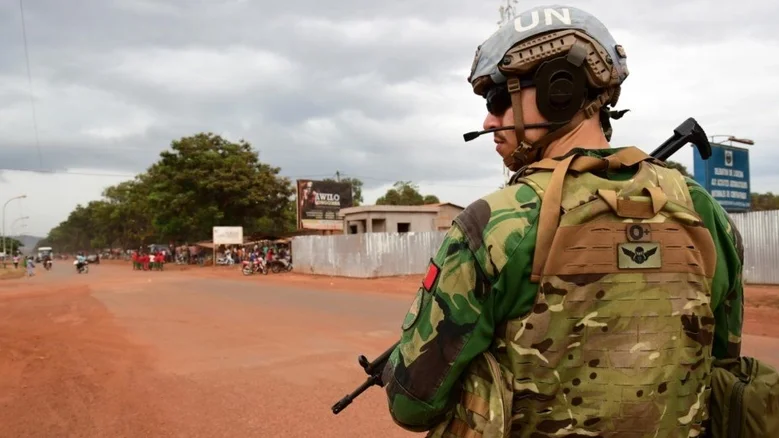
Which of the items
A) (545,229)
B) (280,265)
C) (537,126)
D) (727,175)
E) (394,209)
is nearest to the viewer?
(545,229)

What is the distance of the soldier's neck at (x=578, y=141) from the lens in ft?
4.65

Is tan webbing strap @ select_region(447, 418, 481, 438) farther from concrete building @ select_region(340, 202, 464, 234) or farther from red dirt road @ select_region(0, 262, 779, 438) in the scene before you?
concrete building @ select_region(340, 202, 464, 234)

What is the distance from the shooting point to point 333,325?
9.25 meters

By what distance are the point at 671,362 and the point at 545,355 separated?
0.29 meters

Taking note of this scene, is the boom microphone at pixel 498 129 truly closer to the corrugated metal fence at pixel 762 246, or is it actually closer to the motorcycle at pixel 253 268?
the corrugated metal fence at pixel 762 246

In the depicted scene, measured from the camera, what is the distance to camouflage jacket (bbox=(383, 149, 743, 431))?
1.18 meters

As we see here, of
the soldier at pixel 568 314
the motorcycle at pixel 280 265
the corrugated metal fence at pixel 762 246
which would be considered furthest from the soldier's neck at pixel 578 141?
the motorcycle at pixel 280 265

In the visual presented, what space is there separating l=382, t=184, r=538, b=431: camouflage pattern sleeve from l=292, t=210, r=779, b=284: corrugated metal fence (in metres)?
15.2

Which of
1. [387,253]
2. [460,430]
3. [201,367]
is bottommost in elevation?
[201,367]

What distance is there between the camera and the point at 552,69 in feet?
4.46

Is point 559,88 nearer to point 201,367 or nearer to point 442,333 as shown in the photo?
point 442,333

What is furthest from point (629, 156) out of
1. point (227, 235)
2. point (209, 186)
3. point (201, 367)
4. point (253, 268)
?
point (209, 186)

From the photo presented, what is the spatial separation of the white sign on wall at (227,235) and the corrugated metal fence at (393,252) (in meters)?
9.53

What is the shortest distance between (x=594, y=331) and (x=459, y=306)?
0.94 feet
